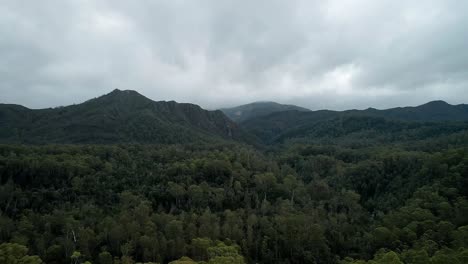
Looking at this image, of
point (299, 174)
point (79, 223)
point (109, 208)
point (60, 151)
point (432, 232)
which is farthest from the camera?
point (299, 174)

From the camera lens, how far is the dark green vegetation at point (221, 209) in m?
71.4

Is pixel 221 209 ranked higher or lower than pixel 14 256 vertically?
→ lower

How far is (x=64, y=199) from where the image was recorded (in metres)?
105

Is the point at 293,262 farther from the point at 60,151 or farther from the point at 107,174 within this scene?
the point at 60,151

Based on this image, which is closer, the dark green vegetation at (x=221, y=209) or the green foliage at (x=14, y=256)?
the green foliage at (x=14, y=256)

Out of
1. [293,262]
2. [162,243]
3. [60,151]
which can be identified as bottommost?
[293,262]

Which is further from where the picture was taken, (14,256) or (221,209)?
(221,209)

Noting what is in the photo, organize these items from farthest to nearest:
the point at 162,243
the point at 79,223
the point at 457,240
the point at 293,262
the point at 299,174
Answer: the point at 299,174
the point at 79,223
the point at 293,262
the point at 162,243
the point at 457,240

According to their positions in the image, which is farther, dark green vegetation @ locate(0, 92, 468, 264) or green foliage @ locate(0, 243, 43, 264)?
dark green vegetation @ locate(0, 92, 468, 264)

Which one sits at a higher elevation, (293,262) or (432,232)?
(432,232)

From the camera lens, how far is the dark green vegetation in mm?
71375

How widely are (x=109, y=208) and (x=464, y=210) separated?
93.8 m

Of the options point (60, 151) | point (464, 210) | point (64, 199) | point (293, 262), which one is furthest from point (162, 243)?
point (60, 151)

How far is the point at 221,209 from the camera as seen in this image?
106 metres
